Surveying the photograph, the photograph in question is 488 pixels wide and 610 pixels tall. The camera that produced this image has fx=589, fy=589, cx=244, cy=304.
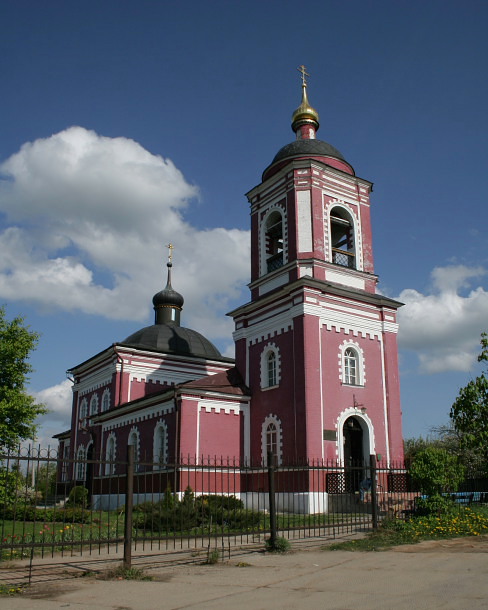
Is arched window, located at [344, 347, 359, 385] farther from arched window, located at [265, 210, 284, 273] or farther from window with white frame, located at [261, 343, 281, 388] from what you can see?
arched window, located at [265, 210, 284, 273]

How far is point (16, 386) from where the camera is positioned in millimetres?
23891

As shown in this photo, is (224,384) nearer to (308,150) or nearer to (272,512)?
(308,150)

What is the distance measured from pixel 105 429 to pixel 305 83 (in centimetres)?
1876

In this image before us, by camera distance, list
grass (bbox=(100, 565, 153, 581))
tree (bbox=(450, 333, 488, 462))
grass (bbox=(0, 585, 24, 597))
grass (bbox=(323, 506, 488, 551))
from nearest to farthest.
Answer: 1. grass (bbox=(0, 585, 24, 597))
2. grass (bbox=(100, 565, 153, 581))
3. grass (bbox=(323, 506, 488, 551))
4. tree (bbox=(450, 333, 488, 462))

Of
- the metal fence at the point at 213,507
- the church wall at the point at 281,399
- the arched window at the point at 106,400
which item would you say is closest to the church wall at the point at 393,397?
the metal fence at the point at 213,507

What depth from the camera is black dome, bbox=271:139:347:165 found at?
23.5m

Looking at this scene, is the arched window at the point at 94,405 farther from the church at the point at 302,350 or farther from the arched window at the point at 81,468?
the church at the point at 302,350

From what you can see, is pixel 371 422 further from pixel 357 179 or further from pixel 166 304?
pixel 166 304

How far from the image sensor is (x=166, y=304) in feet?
114

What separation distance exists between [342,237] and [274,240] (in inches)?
110

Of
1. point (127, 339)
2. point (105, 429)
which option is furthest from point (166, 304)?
point (105, 429)

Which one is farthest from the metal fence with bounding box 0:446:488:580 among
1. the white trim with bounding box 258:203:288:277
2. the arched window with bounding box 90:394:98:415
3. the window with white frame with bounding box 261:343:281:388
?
the white trim with bounding box 258:203:288:277

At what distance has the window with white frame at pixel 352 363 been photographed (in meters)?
20.8

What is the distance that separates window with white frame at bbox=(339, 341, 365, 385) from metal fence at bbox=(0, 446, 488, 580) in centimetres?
298
